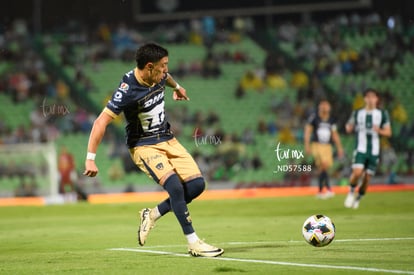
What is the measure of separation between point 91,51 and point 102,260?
87.5 ft

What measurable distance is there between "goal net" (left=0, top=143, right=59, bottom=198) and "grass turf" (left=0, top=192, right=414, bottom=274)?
4.70m

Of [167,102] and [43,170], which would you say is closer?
[43,170]

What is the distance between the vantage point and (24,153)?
2862cm

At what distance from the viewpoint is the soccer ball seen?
36.0 feet

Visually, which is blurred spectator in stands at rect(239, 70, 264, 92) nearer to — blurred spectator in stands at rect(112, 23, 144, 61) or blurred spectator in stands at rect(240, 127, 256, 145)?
blurred spectator in stands at rect(240, 127, 256, 145)

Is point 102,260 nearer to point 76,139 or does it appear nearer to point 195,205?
point 195,205

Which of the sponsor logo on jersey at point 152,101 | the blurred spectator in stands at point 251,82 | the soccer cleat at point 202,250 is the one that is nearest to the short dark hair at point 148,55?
the sponsor logo on jersey at point 152,101

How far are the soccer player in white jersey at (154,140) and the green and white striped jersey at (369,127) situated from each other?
31.7 ft

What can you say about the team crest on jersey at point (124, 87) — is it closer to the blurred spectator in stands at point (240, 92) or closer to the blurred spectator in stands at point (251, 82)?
the blurred spectator in stands at point (240, 92)

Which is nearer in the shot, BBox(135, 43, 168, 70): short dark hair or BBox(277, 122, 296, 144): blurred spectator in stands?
BBox(135, 43, 168, 70): short dark hair

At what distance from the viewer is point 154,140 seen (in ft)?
36.4

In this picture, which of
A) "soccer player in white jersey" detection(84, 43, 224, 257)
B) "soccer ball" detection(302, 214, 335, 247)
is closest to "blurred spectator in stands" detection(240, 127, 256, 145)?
"soccer player in white jersey" detection(84, 43, 224, 257)

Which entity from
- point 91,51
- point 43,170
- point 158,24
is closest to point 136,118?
point 43,170

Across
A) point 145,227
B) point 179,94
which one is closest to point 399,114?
point 179,94
